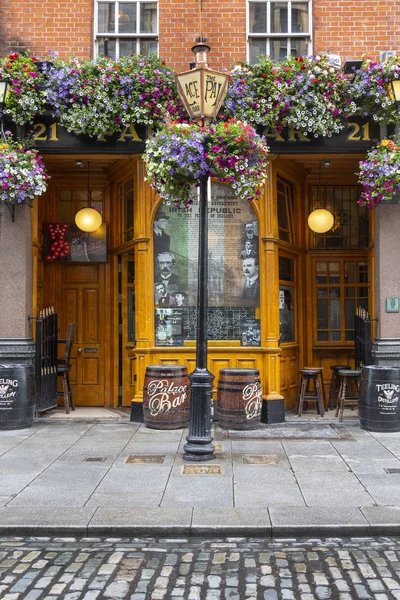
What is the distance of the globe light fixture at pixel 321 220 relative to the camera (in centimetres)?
1080

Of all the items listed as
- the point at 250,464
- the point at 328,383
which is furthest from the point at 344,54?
the point at 250,464

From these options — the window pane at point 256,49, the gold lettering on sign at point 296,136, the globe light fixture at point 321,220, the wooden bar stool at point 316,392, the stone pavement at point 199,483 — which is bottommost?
the stone pavement at point 199,483

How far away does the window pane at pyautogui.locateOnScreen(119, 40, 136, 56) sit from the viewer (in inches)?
399

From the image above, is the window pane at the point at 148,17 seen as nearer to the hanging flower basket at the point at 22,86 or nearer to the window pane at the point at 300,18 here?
the hanging flower basket at the point at 22,86

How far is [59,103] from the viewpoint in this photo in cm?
917

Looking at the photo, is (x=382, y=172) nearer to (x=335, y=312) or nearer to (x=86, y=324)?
(x=335, y=312)

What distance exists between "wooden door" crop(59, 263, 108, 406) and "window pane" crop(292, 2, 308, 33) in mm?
5325

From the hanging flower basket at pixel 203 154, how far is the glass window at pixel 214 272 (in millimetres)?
2627

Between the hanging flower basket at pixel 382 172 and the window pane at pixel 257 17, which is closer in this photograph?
the hanging flower basket at pixel 382 172

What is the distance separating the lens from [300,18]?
10148 mm

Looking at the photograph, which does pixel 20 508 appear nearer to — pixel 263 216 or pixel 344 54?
pixel 263 216

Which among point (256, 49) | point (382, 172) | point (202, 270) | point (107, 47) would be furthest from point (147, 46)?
point (202, 270)

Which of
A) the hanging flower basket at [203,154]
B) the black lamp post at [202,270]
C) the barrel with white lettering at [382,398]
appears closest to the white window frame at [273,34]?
the black lamp post at [202,270]

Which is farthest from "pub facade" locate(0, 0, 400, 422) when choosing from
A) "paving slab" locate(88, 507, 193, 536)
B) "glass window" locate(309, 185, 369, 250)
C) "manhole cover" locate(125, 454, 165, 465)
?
"paving slab" locate(88, 507, 193, 536)
